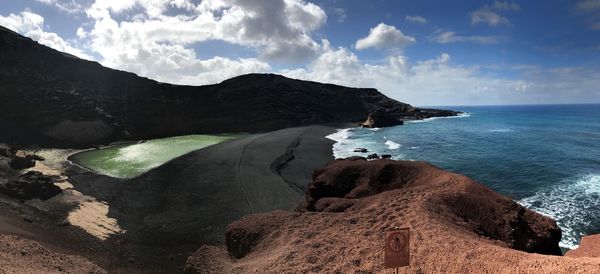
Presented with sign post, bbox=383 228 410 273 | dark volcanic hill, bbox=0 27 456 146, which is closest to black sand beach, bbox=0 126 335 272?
sign post, bbox=383 228 410 273

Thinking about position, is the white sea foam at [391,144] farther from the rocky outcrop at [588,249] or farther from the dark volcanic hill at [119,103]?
the rocky outcrop at [588,249]

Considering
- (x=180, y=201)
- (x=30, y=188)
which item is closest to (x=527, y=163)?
(x=180, y=201)

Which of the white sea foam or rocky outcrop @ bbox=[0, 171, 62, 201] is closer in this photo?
rocky outcrop @ bbox=[0, 171, 62, 201]

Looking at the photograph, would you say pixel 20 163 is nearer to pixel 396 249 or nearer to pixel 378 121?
pixel 396 249

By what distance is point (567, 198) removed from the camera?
33.3m

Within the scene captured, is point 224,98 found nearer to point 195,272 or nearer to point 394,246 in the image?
point 195,272

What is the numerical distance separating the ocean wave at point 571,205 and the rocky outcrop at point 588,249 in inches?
96.3

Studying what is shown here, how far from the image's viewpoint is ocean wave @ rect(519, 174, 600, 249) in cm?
2650

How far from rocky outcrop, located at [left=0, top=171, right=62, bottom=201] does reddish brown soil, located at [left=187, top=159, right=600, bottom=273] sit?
18.7 m

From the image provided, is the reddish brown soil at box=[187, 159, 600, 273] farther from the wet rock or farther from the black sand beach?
the wet rock

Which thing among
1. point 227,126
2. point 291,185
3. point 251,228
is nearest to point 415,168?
point 251,228

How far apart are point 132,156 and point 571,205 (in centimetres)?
5012

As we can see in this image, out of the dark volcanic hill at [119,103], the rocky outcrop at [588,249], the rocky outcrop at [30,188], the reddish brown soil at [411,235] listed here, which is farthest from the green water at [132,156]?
the rocky outcrop at [588,249]

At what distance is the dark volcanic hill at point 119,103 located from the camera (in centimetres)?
6244
